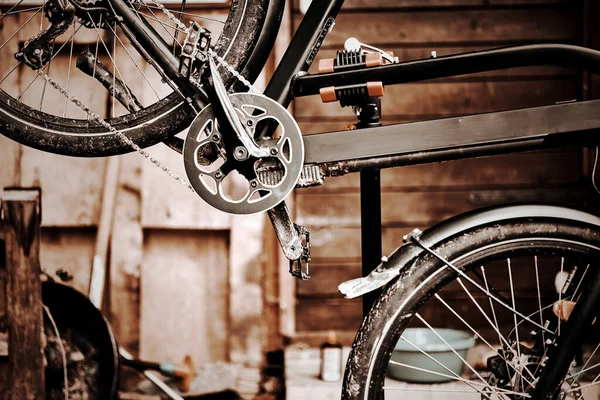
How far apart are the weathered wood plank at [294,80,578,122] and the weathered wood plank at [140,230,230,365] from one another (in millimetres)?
697

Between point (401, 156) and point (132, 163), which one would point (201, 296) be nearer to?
point (132, 163)

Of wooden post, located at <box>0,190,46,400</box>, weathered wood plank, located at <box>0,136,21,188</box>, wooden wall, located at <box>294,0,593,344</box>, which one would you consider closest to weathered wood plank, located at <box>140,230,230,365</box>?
wooden wall, located at <box>294,0,593,344</box>

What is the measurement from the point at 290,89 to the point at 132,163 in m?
1.45

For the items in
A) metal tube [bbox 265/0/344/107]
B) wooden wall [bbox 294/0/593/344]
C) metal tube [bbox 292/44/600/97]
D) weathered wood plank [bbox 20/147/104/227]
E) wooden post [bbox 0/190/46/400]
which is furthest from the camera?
weathered wood plank [bbox 20/147/104/227]

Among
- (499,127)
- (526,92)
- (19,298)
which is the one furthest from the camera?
(526,92)

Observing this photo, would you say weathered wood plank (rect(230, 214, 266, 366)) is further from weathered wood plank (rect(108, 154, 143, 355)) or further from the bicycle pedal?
the bicycle pedal

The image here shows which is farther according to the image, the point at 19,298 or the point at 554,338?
the point at 19,298

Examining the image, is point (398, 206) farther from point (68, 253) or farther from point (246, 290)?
point (68, 253)

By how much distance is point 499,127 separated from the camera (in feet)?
3.35

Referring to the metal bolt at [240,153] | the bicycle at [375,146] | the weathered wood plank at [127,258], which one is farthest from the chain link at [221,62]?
the weathered wood plank at [127,258]

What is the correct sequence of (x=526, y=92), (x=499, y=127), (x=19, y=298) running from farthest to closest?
(x=526, y=92)
(x=19, y=298)
(x=499, y=127)

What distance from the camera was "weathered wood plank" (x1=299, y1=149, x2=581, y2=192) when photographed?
235 centimetres

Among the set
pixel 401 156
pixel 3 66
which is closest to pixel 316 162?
pixel 401 156

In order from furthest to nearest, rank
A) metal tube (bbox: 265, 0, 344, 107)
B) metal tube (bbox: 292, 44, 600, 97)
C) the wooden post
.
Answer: the wooden post → metal tube (bbox: 265, 0, 344, 107) → metal tube (bbox: 292, 44, 600, 97)
